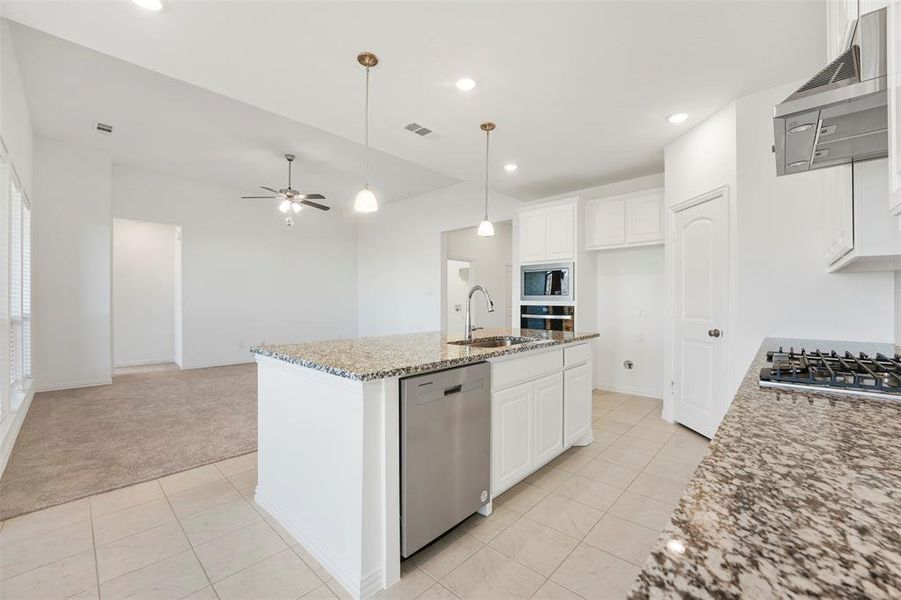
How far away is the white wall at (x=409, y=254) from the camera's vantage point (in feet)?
20.7

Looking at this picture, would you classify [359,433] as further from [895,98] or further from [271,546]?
[895,98]

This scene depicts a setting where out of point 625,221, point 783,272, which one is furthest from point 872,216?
point 625,221

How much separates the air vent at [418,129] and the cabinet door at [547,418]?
2330 millimetres

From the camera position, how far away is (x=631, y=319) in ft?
15.6

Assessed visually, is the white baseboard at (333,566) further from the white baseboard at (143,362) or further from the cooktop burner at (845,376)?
the white baseboard at (143,362)

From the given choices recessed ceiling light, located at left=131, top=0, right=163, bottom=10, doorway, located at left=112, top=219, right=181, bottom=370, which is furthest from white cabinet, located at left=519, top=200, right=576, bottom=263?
doorway, located at left=112, top=219, right=181, bottom=370

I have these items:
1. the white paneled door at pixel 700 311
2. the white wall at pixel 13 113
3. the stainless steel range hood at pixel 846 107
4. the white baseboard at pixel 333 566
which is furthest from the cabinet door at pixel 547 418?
the white wall at pixel 13 113

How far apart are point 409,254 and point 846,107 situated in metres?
6.46

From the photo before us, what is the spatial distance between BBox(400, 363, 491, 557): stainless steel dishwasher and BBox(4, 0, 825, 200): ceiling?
6.24ft

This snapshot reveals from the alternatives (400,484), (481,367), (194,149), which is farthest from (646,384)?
(194,149)

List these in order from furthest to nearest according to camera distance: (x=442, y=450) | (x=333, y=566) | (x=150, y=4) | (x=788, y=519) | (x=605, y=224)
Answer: (x=605, y=224) < (x=150, y=4) < (x=442, y=450) < (x=333, y=566) < (x=788, y=519)

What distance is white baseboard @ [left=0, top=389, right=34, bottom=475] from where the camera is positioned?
264 centimetres

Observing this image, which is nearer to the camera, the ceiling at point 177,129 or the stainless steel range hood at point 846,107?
the stainless steel range hood at point 846,107

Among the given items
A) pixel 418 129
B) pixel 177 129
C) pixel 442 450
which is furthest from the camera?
pixel 177 129
